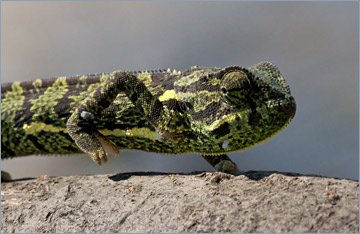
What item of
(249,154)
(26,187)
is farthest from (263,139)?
(249,154)

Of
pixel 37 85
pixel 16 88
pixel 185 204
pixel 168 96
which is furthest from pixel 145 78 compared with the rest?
pixel 16 88

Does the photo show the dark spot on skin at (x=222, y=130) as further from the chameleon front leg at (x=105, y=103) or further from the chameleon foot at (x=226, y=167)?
the chameleon front leg at (x=105, y=103)

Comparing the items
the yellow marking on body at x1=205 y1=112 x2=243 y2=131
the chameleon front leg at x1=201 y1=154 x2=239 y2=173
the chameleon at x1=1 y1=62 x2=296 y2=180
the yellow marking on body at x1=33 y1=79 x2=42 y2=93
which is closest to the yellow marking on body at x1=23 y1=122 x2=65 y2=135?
the chameleon at x1=1 y1=62 x2=296 y2=180

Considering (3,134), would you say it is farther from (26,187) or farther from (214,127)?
(214,127)

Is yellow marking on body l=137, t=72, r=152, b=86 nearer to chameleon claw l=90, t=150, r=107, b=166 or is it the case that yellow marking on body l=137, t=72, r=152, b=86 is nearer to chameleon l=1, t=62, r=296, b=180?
chameleon l=1, t=62, r=296, b=180

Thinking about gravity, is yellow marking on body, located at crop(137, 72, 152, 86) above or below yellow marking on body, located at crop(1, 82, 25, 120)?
above

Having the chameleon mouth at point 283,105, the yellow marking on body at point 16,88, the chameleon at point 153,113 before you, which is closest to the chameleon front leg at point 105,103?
the chameleon at point 153,113
